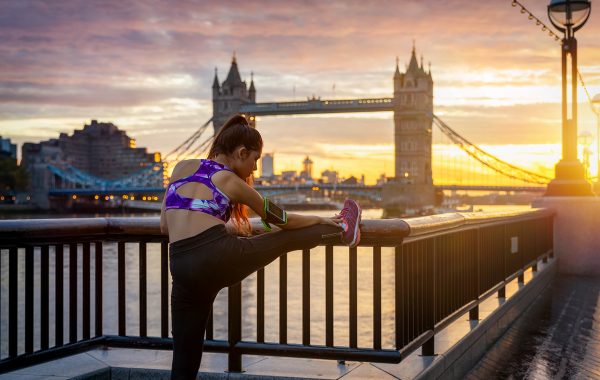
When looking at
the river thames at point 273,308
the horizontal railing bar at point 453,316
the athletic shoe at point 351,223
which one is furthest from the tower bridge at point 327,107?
the athletic shoe at point 351,223

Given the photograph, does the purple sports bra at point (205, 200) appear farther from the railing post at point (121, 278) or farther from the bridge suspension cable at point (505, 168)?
the bridge suspension cable at point (505, 168)

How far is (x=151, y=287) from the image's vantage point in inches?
1206

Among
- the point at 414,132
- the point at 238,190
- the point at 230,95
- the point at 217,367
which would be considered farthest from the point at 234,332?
the point at 230,95

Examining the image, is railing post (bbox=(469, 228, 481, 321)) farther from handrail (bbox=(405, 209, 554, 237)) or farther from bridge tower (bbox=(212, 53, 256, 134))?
bridge tower (bbox=(212, 53, 256, 134))

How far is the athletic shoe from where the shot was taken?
10.1 feet

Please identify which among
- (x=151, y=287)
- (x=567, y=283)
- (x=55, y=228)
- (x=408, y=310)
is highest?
(x=55, y=228)

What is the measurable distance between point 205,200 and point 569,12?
8274 mm

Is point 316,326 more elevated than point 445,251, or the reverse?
point 445,251

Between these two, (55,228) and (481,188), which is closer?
(55,228)

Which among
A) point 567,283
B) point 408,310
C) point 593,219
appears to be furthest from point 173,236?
point 593,219

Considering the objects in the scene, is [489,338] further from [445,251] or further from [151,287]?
[151,287]

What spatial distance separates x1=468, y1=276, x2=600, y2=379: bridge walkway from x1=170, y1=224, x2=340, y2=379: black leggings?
1.91 meters

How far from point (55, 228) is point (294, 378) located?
1.30 metres

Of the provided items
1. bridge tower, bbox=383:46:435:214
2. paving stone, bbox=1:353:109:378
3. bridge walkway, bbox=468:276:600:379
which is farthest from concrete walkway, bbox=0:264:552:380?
bridge tower, bbox=383:46:435:214
